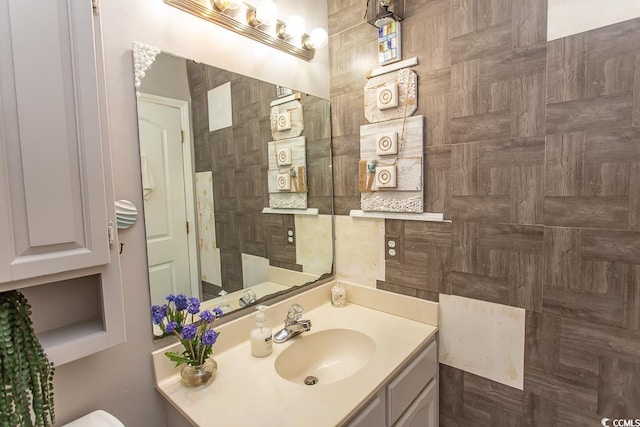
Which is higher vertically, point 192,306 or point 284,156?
point 284,156

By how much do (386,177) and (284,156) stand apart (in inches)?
20.4

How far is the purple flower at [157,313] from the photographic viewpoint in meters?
1.06

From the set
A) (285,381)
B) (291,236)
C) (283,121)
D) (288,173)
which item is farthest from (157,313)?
(283,121)

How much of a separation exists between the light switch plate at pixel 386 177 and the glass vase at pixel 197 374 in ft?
3.49

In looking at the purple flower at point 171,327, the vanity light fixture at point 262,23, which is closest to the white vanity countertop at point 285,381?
the purple flower at point 171,327

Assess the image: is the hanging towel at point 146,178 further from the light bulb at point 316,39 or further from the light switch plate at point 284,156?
the light bulb at point 316,39

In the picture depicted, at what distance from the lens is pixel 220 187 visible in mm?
1291

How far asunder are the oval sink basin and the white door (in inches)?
19.7

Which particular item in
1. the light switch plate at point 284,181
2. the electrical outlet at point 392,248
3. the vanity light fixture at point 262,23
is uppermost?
the vanity light fixture at point 262,23

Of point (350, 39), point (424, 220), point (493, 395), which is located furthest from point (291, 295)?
point (350, 39)

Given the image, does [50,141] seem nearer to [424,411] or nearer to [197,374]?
[197,374]

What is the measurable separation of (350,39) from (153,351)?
168 cm

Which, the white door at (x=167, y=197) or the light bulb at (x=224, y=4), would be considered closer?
the white door at (x=167, y=197)

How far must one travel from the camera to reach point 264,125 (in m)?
1.48
